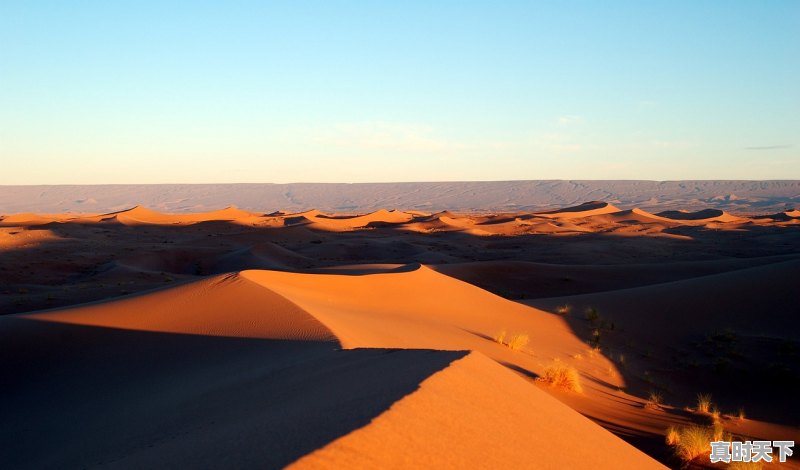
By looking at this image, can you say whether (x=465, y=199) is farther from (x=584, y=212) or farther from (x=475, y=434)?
(x=475, y=434)

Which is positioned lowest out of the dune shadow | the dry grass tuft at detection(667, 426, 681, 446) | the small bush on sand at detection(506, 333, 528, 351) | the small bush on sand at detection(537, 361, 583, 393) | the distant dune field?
the distant dune field

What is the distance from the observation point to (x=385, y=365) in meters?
6.18

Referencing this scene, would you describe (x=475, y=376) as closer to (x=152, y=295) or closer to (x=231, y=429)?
(x=231, y=429)

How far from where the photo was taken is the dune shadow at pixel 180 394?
422cm

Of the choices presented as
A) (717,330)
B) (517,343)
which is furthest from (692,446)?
(717,330)

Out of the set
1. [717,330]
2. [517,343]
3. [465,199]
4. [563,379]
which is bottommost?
[465,199]

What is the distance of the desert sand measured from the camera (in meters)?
4.36

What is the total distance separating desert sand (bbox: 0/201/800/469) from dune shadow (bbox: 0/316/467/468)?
0.03 m

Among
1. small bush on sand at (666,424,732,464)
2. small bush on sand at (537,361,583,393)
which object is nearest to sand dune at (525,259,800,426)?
small bush on sand at (537,361,583,393)

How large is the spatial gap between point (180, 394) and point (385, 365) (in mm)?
2366

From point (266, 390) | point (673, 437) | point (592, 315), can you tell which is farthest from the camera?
point (592, 315)

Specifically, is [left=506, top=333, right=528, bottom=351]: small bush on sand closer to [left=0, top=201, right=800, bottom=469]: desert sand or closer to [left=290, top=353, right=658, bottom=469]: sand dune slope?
[left=0, top=201, right=800, bottom=469]: desert sand

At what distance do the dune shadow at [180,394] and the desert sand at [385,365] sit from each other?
0.03m

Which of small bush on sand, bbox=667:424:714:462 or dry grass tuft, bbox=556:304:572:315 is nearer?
small bush on sand, bbox=667:424:714:462
